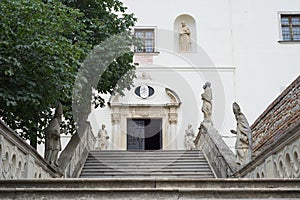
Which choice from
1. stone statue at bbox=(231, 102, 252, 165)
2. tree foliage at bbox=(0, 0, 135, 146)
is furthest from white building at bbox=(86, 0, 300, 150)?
tree foliage at bbox=(0, 0, 135, 146)

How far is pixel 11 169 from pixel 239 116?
5422 millimetres

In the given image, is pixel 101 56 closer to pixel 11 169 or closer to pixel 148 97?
pixel 11 169

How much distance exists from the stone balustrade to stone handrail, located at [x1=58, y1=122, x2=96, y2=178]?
13.7 feet

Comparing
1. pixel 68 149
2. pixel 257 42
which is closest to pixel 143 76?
pixel 257 42

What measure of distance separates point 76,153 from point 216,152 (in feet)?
11.5

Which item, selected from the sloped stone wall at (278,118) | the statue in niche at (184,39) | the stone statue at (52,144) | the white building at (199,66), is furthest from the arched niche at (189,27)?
the stone statue at (52,144)

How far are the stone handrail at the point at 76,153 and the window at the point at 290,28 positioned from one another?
1253cm

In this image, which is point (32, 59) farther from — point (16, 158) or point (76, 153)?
point (76, 153)

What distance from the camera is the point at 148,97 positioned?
22453mm

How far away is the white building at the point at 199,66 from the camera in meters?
22.1

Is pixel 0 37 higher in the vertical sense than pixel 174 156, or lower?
higher

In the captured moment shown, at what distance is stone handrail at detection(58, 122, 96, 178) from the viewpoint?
34.6ft

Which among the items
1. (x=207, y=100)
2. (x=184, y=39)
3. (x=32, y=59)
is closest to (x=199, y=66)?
(x=184, y=39)

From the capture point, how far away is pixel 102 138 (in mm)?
20094
